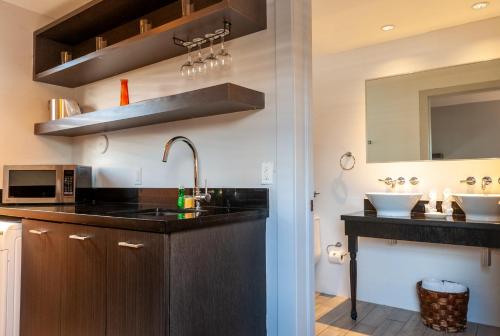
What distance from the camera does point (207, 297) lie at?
1.36m

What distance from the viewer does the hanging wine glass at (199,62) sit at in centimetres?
187

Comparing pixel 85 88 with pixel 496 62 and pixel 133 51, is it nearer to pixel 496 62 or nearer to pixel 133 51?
pixel 133 51

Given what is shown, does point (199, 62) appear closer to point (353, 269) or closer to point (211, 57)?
point (211, 57)

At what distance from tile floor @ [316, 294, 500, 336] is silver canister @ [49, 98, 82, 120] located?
245 cm

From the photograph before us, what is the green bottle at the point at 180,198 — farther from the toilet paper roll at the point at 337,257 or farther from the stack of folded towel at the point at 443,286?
the stack of folded towel at the point at 443,286

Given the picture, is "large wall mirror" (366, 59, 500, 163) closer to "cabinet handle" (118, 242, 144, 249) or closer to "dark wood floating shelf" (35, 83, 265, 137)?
"dark wood floating shelf" (35, 83, 265, 137)

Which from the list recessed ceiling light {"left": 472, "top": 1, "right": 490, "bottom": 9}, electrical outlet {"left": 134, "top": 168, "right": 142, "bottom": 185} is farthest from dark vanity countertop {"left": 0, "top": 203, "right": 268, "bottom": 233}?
recessed ceiling light {"left": 472, "top": 1, "right": 490, "bottom": 9}

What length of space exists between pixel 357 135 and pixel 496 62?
3.70 feet

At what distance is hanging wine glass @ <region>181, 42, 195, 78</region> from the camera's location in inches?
75.0

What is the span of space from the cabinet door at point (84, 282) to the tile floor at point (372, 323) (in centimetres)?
155

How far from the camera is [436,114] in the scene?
9.04ft

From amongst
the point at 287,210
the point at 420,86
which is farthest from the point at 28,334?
the point at 420,86

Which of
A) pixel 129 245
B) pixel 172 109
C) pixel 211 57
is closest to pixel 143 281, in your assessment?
pixel 129 245

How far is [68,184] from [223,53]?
4.76 feet
